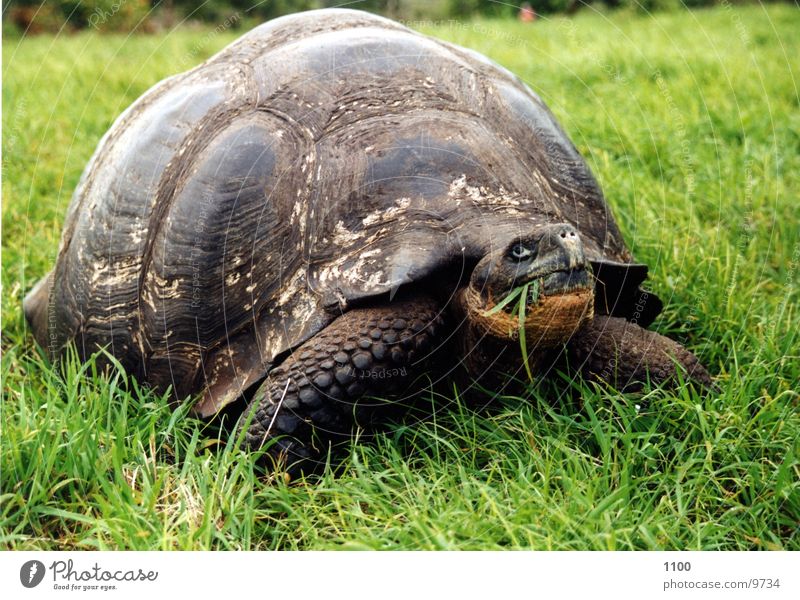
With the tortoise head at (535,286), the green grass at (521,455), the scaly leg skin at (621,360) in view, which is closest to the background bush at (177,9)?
the green grass at (521,455)

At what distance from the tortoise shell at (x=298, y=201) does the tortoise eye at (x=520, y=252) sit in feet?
0.40

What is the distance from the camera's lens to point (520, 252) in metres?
2.10

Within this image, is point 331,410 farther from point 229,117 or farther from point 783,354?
point 783,354

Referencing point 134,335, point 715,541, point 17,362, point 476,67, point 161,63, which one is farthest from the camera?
point 161,63

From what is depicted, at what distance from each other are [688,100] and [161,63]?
3820 millimetres

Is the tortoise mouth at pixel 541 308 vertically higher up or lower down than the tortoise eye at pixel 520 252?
lower down

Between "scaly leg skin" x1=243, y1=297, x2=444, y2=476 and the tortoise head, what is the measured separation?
0.19 meters

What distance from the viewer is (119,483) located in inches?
79.4

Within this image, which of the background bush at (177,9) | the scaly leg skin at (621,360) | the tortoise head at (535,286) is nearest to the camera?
the tortoise head at (535,286)

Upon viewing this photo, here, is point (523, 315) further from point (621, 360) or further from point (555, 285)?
point (621, 360)

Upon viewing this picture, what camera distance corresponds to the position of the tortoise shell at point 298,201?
2.26m

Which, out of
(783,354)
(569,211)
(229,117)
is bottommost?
(783,354)

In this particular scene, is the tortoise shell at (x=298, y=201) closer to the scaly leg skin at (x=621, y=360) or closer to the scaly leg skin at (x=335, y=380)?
the scaly leg skin at (x=335, y=380)

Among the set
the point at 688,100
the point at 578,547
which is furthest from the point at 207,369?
the point at 688,100
